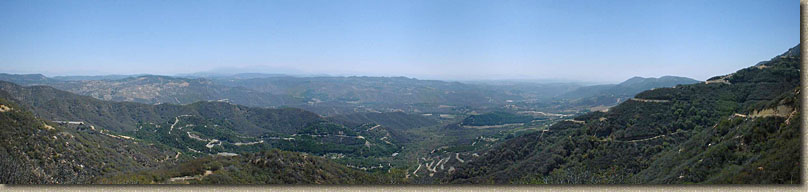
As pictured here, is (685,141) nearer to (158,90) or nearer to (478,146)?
(478,146)

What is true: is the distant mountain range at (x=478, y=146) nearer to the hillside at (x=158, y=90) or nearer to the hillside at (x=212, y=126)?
the hillside at (x=212, y=126)

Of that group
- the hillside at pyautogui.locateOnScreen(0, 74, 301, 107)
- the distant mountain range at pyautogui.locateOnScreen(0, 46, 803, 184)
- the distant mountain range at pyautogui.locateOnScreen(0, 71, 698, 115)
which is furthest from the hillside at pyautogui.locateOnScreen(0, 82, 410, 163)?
the hillside at pyautogui.locateOnScreen(0, 74, 301, 107)

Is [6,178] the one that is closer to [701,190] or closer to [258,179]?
[258,179]

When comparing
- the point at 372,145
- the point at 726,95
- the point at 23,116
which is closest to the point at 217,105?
the point at 372,145

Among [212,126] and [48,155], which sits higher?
[48,155]

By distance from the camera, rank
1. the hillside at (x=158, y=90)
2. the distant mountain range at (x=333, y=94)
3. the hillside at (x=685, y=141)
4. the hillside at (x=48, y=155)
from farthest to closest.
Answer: the hillside at (x=158, y=90)
the distant mountain range at (x=333, y=94)
the hillside at (x=48, y=155)
the hillside at (x=685, y=141)

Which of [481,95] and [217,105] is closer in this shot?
[217,105]

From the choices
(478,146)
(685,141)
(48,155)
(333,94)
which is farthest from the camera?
(333,94)

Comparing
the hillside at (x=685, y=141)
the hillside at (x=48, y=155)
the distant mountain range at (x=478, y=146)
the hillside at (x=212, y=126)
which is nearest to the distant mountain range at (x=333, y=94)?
the hillside at (x=212, y=126)

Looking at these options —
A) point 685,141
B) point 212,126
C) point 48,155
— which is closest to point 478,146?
point 685,141
